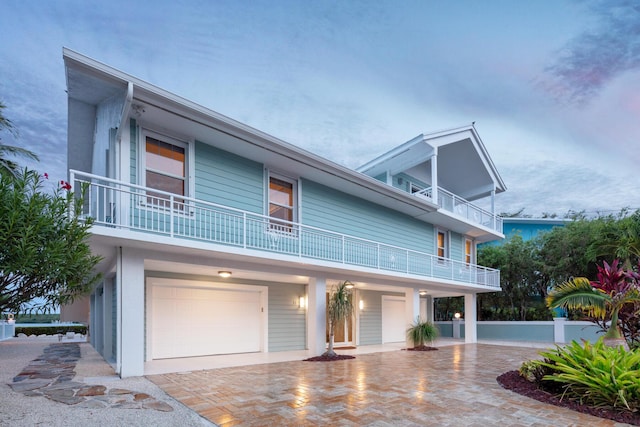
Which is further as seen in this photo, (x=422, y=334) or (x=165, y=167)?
(x=422, y=334)

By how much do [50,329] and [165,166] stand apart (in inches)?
771

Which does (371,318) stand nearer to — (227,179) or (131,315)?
(227,179)

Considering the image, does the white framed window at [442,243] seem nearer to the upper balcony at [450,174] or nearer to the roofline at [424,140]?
the upper balcony at [450,174]

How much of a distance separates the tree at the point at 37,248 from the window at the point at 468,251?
728 inches

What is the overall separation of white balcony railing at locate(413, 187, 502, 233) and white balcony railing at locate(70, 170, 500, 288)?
2667 mm

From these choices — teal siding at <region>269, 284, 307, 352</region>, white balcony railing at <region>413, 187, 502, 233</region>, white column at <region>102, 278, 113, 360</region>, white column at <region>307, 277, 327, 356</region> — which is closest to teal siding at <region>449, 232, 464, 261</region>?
white balcony railing at <region>413, 187, 502, 233</region>

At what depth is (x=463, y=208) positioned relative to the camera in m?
18.9

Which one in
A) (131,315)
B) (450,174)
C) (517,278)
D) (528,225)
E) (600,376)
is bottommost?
(600,376)

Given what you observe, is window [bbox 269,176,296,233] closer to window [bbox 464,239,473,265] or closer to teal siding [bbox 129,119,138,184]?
teal siding [bbox 129,119,138,184]

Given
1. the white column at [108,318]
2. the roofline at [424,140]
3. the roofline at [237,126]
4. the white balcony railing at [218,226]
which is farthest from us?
the roofline at [424,140]

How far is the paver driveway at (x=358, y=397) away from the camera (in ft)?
17.3

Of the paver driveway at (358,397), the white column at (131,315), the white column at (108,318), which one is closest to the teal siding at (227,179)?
the white column at (131,315)

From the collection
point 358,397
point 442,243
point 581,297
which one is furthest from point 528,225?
point 358,397

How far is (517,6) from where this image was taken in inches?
Result: 515
